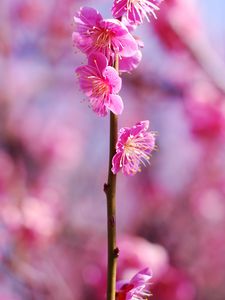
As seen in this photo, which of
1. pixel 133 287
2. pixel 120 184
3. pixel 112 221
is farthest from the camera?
pixel 120 184

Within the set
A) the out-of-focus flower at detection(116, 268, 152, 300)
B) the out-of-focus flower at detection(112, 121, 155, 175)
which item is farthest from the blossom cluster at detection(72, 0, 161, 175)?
the out-of-focus flower at detection(116, 268, 152, 300)

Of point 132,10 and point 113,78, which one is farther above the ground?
point 132,10

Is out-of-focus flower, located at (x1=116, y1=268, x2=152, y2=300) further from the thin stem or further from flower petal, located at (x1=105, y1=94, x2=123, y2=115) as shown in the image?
flower petal, located at (x1=105, y1=94, x2=123, y2=115)

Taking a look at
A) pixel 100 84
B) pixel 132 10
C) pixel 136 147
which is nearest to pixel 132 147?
pixel 136 147

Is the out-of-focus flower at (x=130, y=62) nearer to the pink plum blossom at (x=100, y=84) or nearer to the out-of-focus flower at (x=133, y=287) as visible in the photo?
the pink plum blossom at (x=100, y=84)

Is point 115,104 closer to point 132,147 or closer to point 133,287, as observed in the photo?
point 132,147

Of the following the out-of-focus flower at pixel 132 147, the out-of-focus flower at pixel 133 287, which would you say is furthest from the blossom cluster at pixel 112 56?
the out-of-focus flower at pixel 133 287
